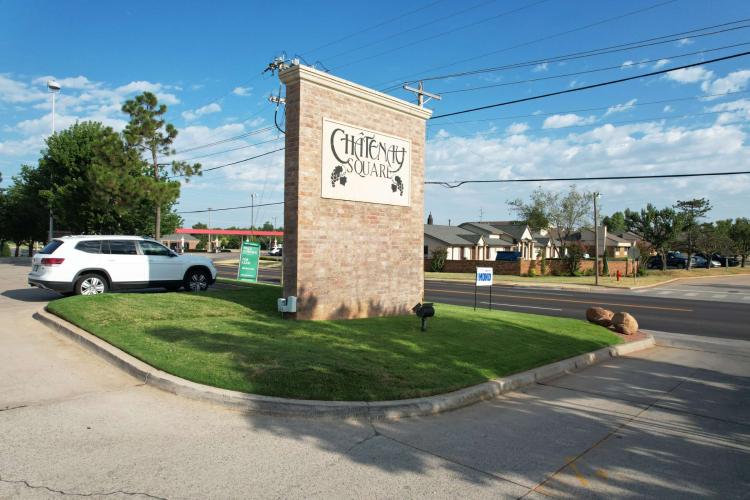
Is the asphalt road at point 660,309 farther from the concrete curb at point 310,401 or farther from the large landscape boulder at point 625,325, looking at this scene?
the concrete curb at point 310,401

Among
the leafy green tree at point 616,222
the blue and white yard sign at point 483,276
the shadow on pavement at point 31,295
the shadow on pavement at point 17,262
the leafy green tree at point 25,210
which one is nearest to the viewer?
the blue and white yard sign at point 483,276

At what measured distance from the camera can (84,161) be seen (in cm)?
3072

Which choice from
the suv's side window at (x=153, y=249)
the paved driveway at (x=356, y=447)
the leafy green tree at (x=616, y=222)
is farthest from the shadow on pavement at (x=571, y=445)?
the leafy green tree at (x=616, y=222)

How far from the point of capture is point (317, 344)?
761cm

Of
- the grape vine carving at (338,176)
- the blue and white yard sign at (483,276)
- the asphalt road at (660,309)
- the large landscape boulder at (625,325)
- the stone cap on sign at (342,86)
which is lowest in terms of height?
the asphalt road at (660,309)

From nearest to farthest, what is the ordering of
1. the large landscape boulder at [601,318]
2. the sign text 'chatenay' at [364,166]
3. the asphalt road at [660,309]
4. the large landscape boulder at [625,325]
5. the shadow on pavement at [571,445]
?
the shadow on pavement at [571,445] < the sign text 'chatenay' at [364,166] < the large landscape boulder at [625,325] < the large landscape boulder at [601,318] < the asphalt road at [660,309]

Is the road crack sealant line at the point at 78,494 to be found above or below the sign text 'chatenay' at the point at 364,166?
below

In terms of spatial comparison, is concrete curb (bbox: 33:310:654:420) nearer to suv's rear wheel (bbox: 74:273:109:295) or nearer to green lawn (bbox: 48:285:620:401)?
green lawn (bbox: 48:285:620:401)

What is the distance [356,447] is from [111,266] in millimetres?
10317

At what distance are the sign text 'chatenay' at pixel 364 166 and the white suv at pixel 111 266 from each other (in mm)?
5918

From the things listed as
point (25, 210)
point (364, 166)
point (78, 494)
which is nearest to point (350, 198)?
point (364, 166)

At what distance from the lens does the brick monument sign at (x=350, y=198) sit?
9.55 m

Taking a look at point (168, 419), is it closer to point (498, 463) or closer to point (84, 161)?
point (498, 463)

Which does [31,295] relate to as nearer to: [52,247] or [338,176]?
[52,247]
